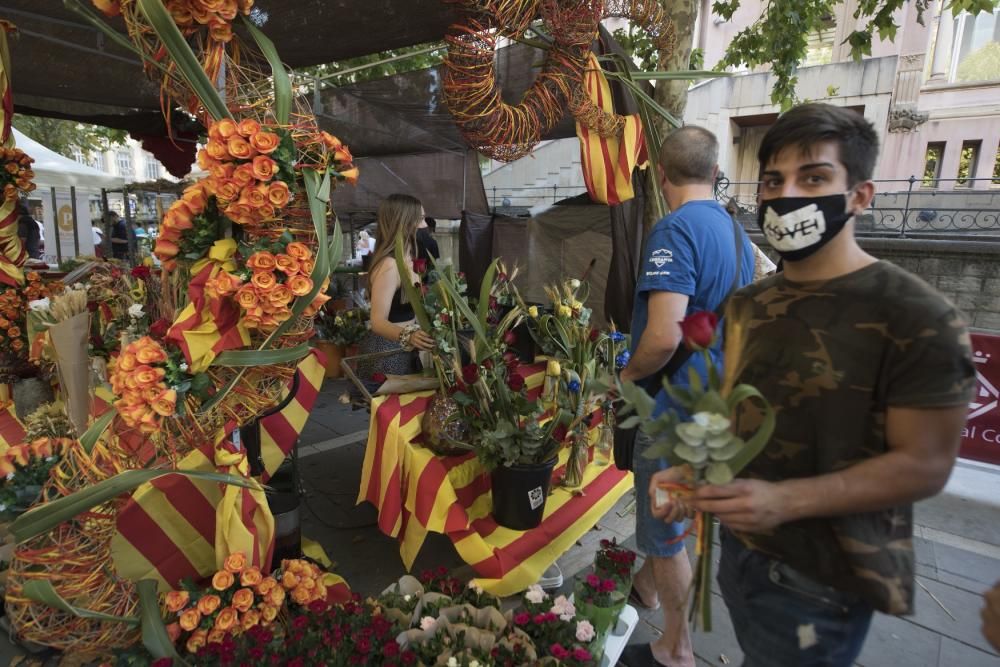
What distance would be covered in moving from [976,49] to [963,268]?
35.5ft

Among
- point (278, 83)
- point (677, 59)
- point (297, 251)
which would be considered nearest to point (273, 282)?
point (297, 251)

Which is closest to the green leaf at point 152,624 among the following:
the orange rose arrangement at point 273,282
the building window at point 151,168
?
the orange rose arrangement at point 273,282

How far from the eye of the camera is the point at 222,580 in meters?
1.88

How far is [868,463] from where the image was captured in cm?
94

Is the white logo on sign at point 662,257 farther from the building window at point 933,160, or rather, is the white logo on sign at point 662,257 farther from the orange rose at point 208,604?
the building window at point 933,160

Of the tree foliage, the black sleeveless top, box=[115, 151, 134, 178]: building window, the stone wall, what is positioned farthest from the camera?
box=[115, 151, 134, 178]: building window

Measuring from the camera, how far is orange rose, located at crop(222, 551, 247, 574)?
6.28 feet

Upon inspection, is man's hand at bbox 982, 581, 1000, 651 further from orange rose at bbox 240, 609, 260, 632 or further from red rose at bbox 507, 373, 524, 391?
orange rose at bbox 240, 609, 260, 632

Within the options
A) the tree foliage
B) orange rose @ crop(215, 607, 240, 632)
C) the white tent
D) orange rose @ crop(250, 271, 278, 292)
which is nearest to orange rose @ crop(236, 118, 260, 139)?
orange rose @ crop(250, 271, 278, 292)

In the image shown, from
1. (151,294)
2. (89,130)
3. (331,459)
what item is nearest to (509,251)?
(331,459)

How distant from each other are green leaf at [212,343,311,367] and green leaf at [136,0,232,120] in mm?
762

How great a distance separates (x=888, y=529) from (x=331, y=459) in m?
3.58

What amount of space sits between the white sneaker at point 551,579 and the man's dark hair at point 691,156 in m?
1.85

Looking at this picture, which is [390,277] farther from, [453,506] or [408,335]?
[453,506]
